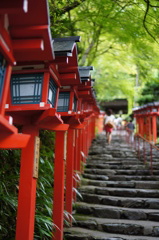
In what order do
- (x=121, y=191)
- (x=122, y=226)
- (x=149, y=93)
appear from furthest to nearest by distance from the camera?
(x=149, y=93)
(x=121, y=191)
(x=122, y=226)

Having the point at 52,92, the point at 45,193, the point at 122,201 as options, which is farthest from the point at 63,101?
the point at 122,201

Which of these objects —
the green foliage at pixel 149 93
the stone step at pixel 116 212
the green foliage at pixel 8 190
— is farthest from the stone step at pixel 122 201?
the green foliage at pixel 149 93

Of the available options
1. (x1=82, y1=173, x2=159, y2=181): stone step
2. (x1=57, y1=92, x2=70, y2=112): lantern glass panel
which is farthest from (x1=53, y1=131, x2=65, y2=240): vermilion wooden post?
(x1=82, y1=173, x2=159, y2=181): stone step

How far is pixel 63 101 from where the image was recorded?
5.07m

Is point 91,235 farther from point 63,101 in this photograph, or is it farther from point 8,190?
point 63,101

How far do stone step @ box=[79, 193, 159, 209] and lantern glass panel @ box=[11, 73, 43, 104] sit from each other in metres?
5.26

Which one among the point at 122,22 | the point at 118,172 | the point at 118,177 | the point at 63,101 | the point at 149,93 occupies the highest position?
the point at 149,93

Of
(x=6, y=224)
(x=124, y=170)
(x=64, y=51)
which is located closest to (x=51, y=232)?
(x=6, y=224)

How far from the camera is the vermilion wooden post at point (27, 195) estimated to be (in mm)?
3193

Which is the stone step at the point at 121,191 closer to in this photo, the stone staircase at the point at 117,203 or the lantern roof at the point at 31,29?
the stone staircase at the point at 117,203

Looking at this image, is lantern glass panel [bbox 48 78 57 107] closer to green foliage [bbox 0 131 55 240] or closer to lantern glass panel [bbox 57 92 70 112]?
lantern glass panel [bbox 57 92 70 112]

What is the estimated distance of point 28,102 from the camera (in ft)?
10.4

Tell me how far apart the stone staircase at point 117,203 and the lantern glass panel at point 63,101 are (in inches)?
113

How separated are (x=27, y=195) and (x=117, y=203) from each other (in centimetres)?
470
